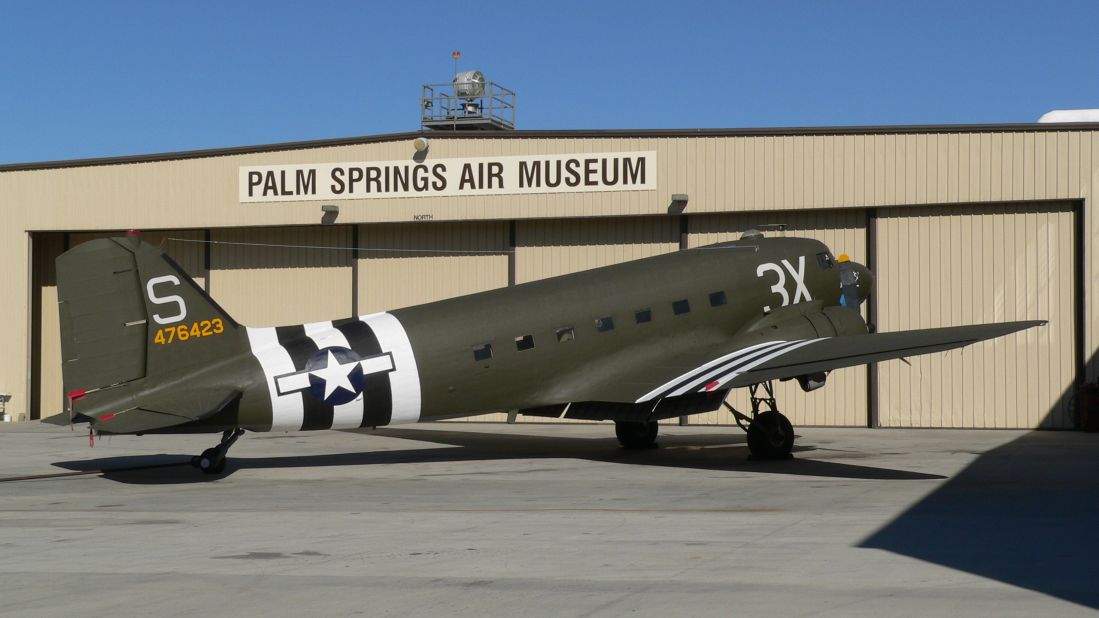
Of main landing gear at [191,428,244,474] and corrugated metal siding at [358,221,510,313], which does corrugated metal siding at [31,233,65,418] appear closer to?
corrugated metal siding at [358,221,510,313]

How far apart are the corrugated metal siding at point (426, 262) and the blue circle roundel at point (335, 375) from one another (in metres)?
16.3

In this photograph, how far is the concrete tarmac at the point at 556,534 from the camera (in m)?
10.8

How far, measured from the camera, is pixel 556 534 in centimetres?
1491

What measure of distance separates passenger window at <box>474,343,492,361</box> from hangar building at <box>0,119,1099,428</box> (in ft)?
45.9

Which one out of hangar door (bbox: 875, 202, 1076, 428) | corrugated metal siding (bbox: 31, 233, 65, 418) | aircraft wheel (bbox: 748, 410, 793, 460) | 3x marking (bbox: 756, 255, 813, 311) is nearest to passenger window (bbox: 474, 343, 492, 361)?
aircraft wheel (bbox: 748, 410, 793, 460)

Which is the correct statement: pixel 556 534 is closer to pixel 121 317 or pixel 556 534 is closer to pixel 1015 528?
pixel 1015 528

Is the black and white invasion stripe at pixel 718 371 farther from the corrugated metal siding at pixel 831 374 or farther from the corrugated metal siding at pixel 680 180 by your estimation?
the corrugated metal siding at pixel 680 180

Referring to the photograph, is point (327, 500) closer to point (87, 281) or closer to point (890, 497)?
point (87, 281)

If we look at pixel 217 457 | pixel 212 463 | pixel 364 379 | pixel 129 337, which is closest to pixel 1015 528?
pixel 364 379

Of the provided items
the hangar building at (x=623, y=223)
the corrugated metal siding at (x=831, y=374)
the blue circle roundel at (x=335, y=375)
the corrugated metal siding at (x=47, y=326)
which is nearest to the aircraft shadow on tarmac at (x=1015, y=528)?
the blue circle roundel at (x=335, y=375)

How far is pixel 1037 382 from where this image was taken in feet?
110

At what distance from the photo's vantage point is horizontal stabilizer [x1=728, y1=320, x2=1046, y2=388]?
21.2 metres

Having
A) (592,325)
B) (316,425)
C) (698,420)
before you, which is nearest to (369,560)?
(316,425)

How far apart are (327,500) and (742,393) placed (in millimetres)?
22558
